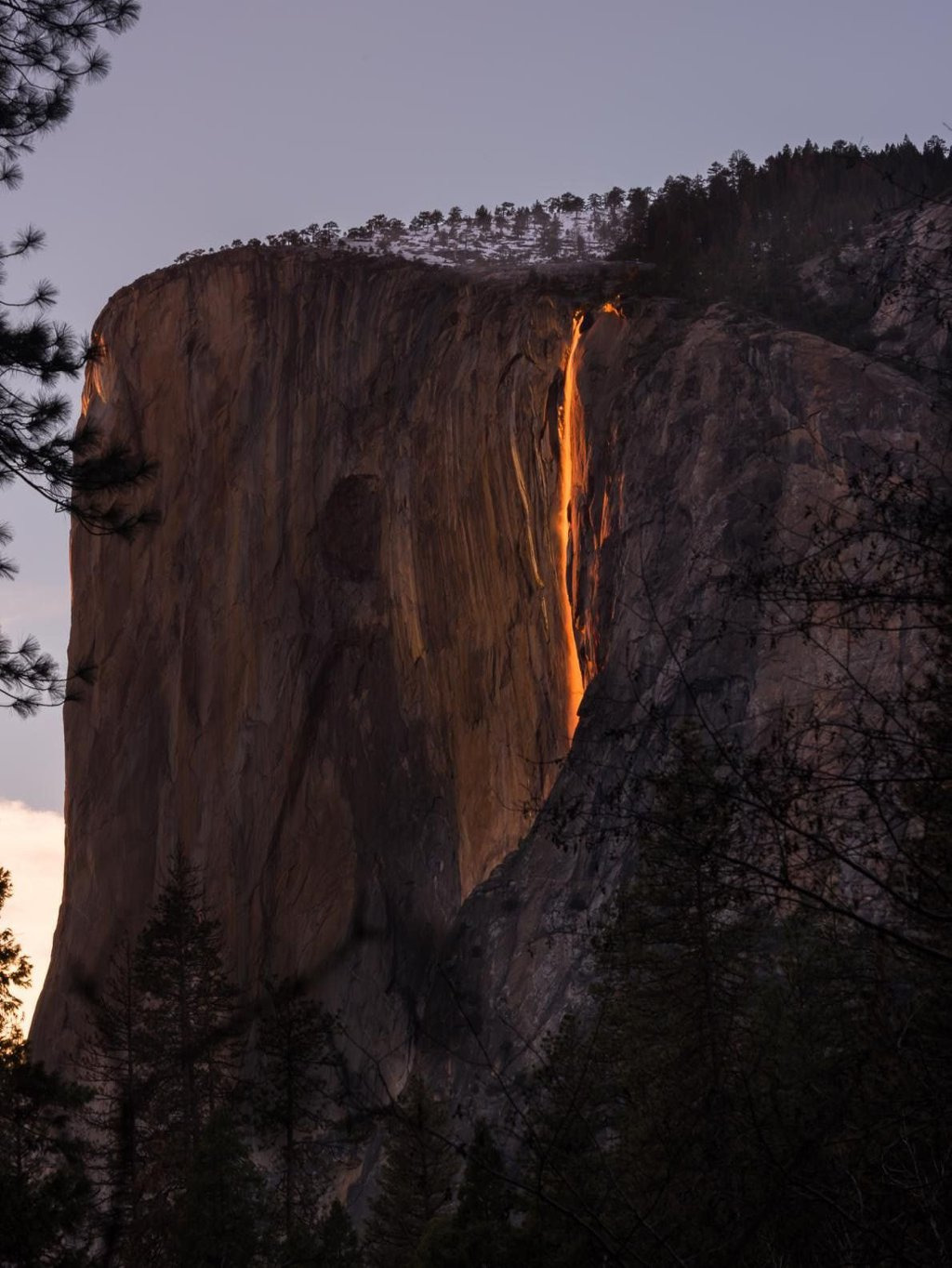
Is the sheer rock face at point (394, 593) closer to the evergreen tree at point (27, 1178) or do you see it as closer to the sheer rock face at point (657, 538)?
the sheer rock face at point (657, 538)

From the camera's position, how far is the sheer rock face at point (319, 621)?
4216cm

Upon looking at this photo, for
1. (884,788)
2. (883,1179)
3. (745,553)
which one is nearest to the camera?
(884,788)

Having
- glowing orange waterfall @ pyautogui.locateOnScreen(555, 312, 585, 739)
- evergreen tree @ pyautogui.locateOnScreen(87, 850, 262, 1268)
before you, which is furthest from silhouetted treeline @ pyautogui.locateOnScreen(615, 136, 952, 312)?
evergreen tree @ pyautogui.locateOnScreen(87, 850, 262, 1268)

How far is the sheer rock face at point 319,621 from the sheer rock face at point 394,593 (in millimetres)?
103

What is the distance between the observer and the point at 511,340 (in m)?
43.7

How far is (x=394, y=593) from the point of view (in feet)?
153

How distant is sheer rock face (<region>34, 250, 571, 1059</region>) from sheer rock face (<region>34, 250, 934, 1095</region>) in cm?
10

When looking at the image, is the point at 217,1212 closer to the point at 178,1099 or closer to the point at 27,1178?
the point at 27,1178

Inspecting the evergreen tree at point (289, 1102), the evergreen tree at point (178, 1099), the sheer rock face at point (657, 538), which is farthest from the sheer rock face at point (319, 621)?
the evergreen tree at point (289, 1102)

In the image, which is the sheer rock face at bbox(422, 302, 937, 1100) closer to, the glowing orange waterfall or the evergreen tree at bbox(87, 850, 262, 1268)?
the glowing orange waterfall

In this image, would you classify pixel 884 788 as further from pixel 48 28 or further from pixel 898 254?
pixel 48 28

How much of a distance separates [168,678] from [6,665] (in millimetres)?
41131

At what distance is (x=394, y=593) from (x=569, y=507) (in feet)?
27.7

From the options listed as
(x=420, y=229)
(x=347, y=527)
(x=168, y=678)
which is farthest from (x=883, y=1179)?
(x=420, y=229)
